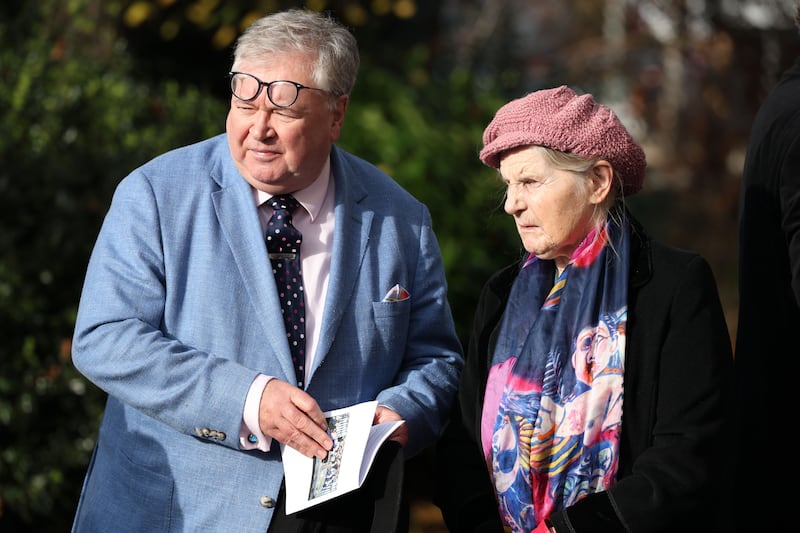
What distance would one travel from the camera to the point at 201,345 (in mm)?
2865

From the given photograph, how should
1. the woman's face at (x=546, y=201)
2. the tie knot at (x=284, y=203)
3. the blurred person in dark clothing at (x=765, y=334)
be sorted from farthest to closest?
1. the blurred person in dark clothing at (x=765, y=334)
2. the tie knot at (x=284, y=203)
3. the woman's face at (x=546, y=201)

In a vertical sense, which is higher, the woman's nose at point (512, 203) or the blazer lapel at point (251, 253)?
the woman's nose at point (512, 203)

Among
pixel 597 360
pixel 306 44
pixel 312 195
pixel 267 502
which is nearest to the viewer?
pixel 597 360

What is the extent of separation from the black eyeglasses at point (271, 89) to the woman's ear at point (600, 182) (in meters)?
0.80

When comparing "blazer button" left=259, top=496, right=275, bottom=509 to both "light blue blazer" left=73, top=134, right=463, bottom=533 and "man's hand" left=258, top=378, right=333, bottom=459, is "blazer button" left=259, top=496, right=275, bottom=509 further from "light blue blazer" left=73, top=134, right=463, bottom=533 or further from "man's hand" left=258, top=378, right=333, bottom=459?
"man's hand" left=258, top=378, right=333, bottom=459

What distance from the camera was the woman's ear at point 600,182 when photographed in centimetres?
277

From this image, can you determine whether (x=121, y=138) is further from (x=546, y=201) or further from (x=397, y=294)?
(x=546, y=201)

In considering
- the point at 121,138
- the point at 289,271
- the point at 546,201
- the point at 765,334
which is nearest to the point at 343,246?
the point at 289,271

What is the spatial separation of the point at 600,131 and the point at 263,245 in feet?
3.01

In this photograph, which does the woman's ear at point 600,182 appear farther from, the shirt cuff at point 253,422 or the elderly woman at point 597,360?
the shirt cuff at point 253,422

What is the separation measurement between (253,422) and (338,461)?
0.77 feet

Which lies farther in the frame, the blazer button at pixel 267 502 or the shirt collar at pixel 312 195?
the shirt collar at pixel 312 195

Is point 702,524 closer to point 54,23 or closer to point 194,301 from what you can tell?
point 194,301

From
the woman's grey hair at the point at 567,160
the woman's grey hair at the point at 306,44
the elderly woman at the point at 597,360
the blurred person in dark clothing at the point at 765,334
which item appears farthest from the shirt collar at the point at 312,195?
the blurred person in dark clothing at the point at 765,334
